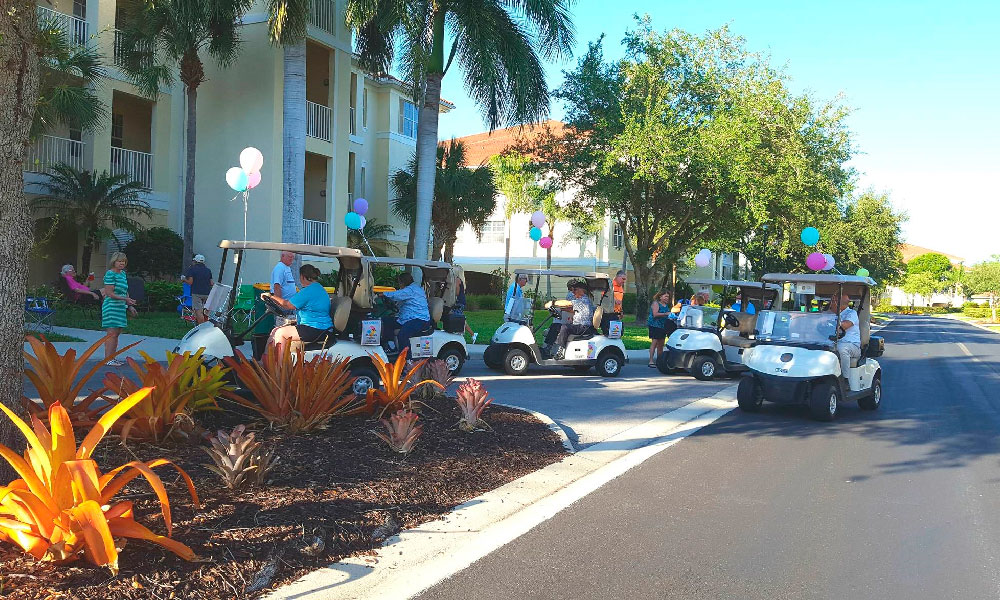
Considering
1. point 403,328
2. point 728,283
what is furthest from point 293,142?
point 728,283

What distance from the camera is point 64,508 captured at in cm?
374

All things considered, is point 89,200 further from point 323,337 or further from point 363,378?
point 363,378

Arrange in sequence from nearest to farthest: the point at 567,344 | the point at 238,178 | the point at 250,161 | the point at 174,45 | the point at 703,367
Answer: the point at 238,178
the point at 250,161
the point at 567,344
the point at 703,367
the point at 174,45

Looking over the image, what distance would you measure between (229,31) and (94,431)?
Answer: 18.7 metres

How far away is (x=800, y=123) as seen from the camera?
2705 cm

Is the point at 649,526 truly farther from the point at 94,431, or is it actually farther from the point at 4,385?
the point at 4,385

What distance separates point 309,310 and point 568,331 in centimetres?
621

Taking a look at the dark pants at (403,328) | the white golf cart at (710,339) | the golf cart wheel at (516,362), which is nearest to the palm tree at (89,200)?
the golf cart wheel at (516,362)

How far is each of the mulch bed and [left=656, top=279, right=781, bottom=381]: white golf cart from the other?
7.23 metres

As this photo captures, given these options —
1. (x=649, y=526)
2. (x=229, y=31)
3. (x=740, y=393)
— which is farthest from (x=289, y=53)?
(x=649, y=526)

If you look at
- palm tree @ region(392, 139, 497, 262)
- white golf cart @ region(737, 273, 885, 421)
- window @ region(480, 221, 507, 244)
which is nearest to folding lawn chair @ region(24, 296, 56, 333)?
white golf cart @ region(737, 273, 885, 421)

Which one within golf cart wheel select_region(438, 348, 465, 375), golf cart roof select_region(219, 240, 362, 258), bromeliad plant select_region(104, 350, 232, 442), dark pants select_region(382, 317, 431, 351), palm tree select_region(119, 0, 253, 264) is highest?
→ palm tree select_region(119, 0, 253, 264)

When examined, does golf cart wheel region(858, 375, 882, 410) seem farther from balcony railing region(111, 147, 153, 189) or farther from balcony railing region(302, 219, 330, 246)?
balcony railing region(111, 147, 153, 189)

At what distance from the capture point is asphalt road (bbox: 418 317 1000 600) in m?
4.32
